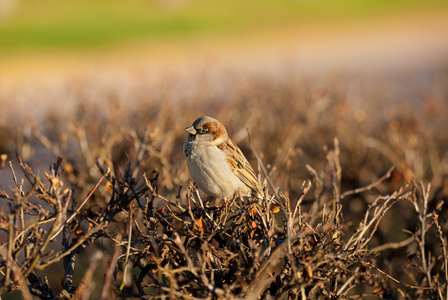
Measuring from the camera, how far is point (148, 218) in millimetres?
2605

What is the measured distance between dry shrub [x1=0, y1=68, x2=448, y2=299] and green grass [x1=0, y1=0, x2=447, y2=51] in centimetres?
1515

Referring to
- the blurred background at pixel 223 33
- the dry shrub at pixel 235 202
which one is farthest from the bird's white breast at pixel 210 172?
Answer: the blurred background at pixel 223 33

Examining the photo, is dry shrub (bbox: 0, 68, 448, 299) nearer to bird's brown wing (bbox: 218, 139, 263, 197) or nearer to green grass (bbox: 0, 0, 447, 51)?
bird's brown wing (bbox: 218, 139, 263, 197)

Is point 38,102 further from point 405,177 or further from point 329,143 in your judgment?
point 405,177

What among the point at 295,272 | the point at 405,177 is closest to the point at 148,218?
the point at 295,272

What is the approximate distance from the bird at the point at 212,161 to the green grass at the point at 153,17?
1791cm

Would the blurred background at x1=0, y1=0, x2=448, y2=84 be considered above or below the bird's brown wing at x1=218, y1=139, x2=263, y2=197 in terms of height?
below

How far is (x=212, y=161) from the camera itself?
11.4ft

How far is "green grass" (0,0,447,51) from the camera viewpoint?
71.8 feet

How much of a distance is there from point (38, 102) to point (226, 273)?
4.02m

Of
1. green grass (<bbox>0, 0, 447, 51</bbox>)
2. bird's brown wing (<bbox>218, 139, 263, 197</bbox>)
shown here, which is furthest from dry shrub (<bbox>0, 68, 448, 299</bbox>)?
green grass (<bbox>0, 0, 447, 51</bbox>)

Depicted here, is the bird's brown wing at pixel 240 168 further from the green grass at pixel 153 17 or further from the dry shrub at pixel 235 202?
the green grass at pixel 153 17

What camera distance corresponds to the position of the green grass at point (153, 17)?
71.8 ft

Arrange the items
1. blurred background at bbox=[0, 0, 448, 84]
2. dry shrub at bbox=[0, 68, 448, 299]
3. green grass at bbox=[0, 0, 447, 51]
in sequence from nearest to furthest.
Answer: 1. dry shrub at bbox=[0, 68, 448, 299]
2. blurred background at bbox=[0, 0, 448, 84]
3. green grass at bbox=[0, 0, 447, 51]
